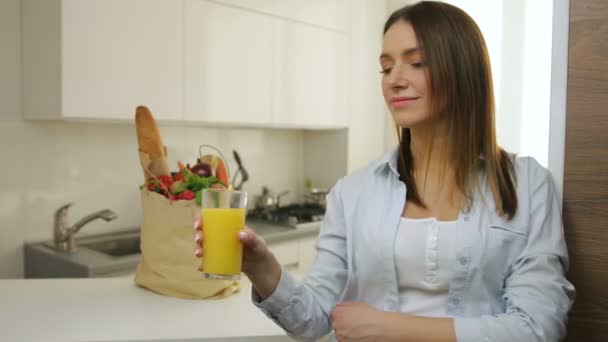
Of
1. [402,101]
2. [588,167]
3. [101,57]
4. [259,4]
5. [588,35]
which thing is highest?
[259,4]

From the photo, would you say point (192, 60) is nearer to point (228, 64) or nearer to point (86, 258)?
point (228, 64)

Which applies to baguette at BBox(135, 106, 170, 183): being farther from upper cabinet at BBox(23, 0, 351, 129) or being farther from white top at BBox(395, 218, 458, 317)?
white top at BBox(395, 218, 458, 317)

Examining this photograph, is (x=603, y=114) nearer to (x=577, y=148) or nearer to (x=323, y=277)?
(x=577, y=148)

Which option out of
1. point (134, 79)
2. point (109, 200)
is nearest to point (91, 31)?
point (134, 79)

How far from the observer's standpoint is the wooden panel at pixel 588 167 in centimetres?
95

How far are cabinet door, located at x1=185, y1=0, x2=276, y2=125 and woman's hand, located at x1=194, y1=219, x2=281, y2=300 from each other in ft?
5.85

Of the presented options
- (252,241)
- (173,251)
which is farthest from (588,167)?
(173,251)

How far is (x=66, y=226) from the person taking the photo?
265 centimetres

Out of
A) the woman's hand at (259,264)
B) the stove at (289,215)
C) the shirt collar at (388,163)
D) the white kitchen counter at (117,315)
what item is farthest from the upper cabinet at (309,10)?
the woman's hand at (259,264)

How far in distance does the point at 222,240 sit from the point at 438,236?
0.39m

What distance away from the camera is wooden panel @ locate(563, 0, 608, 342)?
950mm

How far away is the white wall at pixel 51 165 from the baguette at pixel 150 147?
111 centimetres

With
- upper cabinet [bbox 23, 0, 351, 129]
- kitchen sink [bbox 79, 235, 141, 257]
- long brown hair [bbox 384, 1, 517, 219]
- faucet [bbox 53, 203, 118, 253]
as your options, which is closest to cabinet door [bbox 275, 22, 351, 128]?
upper cabinet [bbox 23, 0, 351, 129]

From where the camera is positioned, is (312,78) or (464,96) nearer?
(464,96)
